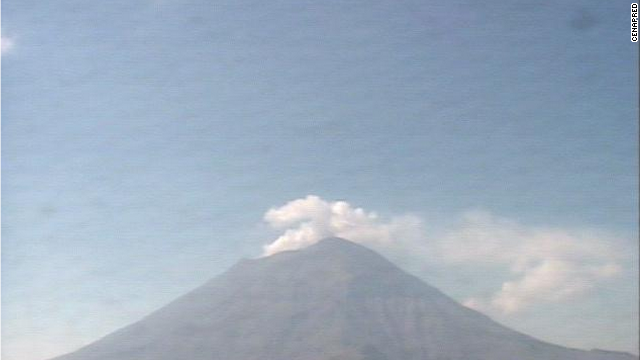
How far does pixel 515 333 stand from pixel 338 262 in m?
33.1

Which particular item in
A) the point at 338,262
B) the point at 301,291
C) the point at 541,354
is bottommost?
the point at 541,354

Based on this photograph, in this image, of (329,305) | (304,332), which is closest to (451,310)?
(329,305)

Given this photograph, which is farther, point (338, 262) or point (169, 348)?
point (338, 262)

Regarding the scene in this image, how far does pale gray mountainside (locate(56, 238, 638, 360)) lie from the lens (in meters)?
74.3

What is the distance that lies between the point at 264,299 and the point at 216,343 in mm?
23992

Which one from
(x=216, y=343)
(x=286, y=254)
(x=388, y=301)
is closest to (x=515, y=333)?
(x=388, y=301)

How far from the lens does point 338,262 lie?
109 metres

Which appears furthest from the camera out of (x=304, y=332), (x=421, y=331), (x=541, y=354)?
(x=421, y=331)

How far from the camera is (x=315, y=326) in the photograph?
80125 millimetres

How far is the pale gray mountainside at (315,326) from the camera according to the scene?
244 ft

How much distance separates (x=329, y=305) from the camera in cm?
8838

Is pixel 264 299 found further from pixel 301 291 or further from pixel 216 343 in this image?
pixel 216 343

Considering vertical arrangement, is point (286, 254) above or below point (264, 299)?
above

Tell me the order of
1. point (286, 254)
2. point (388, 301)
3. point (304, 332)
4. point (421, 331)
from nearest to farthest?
point (304, 332)
point (421, 331)
point (388, 301)
point (286, 254)
